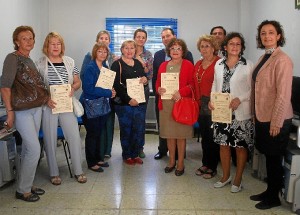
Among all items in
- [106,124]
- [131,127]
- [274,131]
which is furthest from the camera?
[106,124]

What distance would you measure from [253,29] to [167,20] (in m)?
1.43

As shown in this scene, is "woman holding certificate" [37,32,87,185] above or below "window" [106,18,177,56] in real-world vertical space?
below

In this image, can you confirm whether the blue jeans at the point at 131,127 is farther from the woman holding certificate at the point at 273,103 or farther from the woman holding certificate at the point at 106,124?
the woman holding certificate at the point at 273,103

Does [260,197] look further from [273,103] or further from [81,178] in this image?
[81,178]

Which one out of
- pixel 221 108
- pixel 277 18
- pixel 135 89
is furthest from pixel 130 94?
pixel 277 18

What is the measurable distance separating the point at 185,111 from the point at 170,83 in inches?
12.7

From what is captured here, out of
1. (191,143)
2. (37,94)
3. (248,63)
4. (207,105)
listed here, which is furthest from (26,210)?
(191,143)

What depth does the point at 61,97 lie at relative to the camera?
2889 mm

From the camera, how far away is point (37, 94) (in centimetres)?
A: 268

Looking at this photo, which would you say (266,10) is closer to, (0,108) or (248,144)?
(248,144)

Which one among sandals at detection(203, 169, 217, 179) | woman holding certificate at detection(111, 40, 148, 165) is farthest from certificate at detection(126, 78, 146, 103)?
sandals at detection(203, 169, 217, 179)

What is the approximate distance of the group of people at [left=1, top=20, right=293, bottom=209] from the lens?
97.6 inches

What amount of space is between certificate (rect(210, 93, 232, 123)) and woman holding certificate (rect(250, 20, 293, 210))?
0.22 metres

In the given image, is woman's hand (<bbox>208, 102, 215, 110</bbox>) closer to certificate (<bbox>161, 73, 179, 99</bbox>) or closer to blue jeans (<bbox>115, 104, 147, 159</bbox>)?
certificate (<bbox>161, 73, 179, 99</bbox>)
